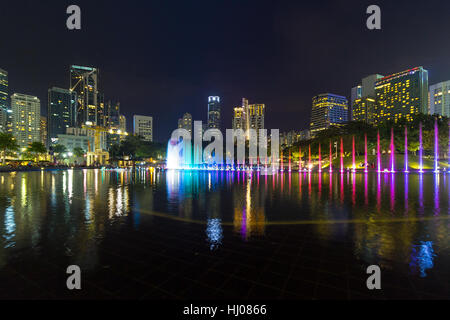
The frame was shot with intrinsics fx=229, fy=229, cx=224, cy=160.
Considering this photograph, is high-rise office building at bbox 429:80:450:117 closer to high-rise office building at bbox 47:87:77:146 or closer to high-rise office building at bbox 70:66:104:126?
high-rise office building at bbox 70:66:104:126

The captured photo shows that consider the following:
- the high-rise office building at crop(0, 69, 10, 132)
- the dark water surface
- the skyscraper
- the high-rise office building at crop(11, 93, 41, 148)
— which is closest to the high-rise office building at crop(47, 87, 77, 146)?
the skyscraper

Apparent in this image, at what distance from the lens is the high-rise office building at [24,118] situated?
172 meters

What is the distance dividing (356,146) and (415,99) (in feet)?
414

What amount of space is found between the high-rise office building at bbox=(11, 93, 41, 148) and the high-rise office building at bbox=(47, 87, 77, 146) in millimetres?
9145

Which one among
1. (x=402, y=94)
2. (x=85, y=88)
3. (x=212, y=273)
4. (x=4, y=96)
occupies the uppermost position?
(x=85, y=88)

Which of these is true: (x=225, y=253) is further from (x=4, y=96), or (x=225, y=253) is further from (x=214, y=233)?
(x=4, y=96)

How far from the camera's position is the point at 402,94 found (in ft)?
483

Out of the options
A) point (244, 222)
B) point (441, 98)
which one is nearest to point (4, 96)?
point (244, 222)

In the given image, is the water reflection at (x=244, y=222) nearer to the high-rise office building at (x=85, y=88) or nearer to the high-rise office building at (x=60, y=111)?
the high-rise office building at (x=85, y=88)

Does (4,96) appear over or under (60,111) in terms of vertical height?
over

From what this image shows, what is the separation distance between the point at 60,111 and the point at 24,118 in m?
24.3

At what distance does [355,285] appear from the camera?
3.35m

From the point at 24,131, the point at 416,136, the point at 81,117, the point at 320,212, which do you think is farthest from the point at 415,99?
the point at 24,131
